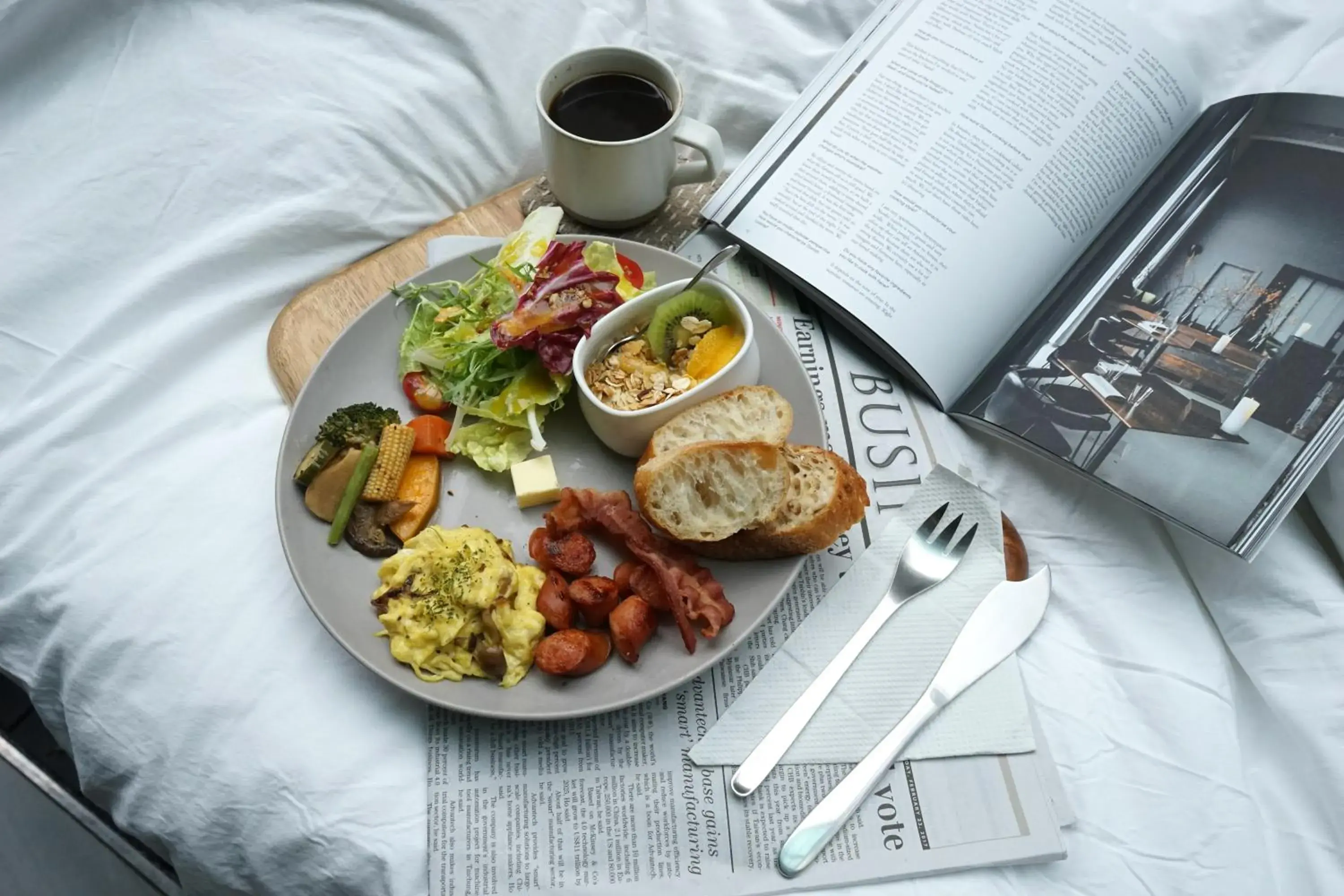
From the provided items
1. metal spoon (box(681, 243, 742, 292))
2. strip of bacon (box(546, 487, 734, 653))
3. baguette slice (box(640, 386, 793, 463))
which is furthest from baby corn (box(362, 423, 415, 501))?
metal spoon (box(681, 243, 742, 292))

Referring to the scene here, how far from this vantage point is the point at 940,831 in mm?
1161

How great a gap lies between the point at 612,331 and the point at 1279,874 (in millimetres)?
1177

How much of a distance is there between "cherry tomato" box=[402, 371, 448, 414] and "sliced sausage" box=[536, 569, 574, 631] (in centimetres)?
36

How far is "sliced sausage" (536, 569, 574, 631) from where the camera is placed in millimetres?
1181

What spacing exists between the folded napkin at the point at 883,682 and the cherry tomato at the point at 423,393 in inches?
25.2

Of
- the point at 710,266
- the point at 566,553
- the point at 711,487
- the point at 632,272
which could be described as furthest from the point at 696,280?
the point at 566,553

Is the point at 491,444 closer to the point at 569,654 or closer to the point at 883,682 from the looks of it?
the point at 569,654

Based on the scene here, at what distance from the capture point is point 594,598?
118 centimetres

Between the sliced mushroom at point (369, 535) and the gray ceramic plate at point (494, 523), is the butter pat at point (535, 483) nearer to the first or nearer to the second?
the gray ceramic plate at point (494, 523)

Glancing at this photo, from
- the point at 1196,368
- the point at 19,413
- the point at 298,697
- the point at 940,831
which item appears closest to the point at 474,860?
the point at 298,697

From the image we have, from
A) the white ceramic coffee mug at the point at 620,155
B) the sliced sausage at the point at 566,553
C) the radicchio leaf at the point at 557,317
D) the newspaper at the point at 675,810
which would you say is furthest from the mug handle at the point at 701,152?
the newspaper at the point at 675,810

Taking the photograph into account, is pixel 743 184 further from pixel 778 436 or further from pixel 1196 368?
pixel 1196 368

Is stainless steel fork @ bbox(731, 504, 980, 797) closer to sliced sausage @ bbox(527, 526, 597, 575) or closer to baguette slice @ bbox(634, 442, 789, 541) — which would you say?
baguette slice @ bbox(634, 442, 789, 541)

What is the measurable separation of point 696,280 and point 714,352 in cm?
11
